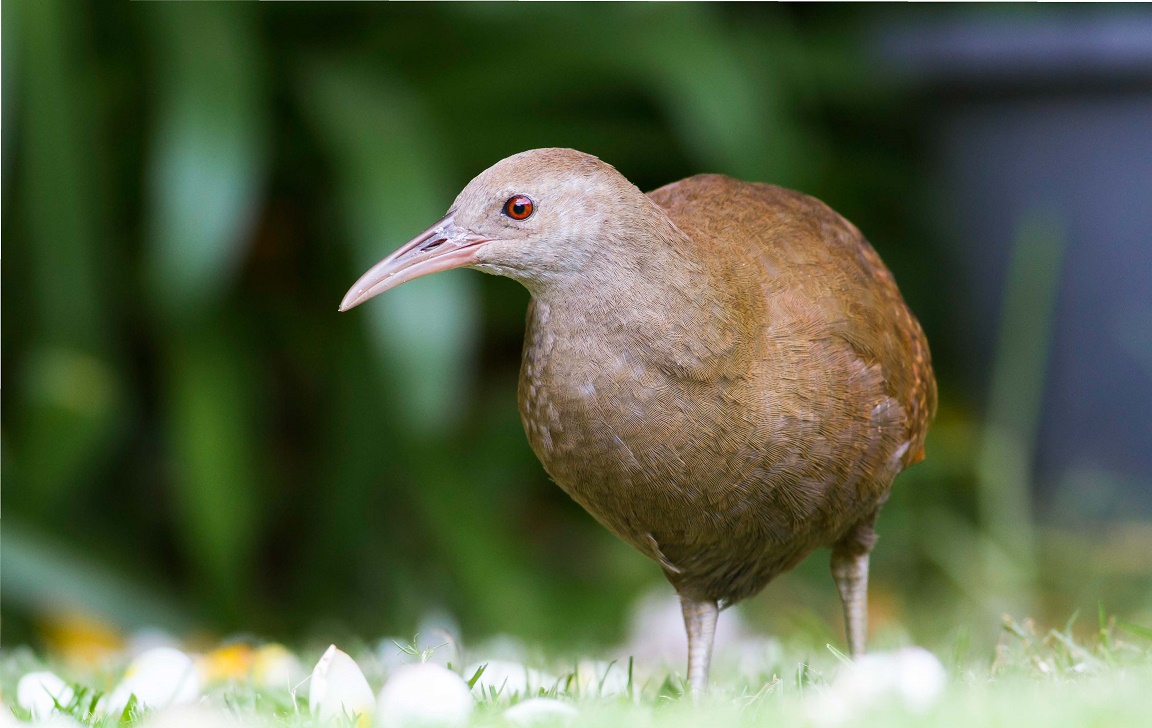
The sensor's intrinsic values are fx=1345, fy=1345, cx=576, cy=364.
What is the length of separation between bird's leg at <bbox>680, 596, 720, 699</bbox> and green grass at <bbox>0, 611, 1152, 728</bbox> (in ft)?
0.17

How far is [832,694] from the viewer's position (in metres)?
1.70

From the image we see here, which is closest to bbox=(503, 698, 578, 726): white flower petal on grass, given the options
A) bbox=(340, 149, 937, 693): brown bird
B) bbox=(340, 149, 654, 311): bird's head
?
bbox=(340, 149, 937, 693): brown bird

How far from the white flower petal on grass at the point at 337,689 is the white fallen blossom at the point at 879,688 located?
0.64 m

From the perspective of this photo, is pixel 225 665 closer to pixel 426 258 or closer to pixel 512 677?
pixel 512 677

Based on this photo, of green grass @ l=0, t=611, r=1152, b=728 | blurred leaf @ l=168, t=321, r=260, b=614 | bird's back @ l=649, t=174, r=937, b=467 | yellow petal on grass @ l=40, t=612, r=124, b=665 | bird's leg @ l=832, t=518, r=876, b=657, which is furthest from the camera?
blurred leaf @ l=168, t=321, r=260, b=614

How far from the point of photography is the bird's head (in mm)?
2027

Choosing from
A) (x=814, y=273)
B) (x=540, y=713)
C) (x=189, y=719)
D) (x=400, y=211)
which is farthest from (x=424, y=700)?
(x=400, y=211)

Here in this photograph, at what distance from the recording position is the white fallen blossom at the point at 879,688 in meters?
1.62

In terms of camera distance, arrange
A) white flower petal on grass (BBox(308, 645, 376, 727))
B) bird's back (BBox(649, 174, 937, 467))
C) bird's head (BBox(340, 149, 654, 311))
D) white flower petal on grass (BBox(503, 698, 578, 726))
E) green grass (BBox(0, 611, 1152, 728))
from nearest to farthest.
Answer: green grass (BBox(0, 611, 1152, 728)), white flower petal on grass (BBox(503, 698, 578, 726)), white flower petal on grass (BBox(308, 645, 376, 727)), bird's head (BBox(340, 149, 654, 311)), bird's back (BBox(649, 174, 937, 467))

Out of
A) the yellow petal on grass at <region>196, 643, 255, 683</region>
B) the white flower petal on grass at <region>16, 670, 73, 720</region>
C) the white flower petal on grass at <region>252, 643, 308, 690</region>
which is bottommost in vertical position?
the yellow petal on grass at <region>196, 643, 255, 683</region>

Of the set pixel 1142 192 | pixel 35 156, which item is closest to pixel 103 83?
pixel 35 156

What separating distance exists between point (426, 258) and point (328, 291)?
235 centimetres

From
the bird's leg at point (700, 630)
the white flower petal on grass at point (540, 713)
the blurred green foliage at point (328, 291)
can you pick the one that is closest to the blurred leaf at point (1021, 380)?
the blurred green foliage at point (328, 291)

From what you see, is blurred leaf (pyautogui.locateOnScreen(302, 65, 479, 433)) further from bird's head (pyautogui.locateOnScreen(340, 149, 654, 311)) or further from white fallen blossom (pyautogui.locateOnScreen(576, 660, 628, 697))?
bird's head (pyautogui.locateOnScreen(340, 149, 654, 311))
